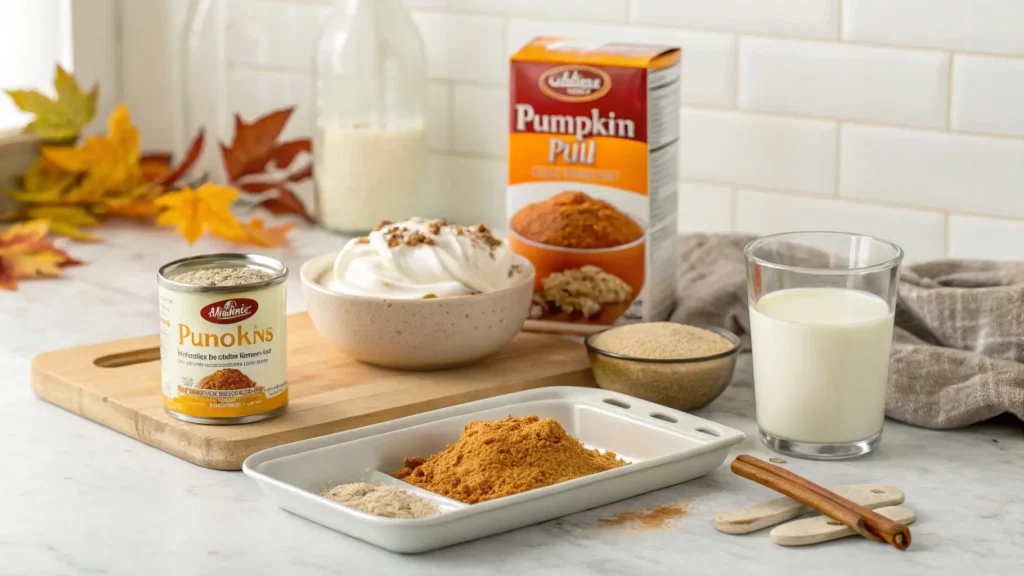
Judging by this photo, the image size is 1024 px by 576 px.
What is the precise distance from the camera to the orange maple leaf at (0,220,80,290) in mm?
1659

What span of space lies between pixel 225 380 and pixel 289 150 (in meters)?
0.88

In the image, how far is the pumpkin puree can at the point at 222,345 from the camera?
3.52 feet

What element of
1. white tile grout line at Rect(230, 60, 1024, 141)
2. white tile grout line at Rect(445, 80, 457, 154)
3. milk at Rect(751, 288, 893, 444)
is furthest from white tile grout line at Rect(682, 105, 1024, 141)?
milk at Rect(751, 288, 893, 444)

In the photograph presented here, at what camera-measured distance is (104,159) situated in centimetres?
190

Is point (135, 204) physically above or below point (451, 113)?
below

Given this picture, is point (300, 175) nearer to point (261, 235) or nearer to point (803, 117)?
point (261, 235)

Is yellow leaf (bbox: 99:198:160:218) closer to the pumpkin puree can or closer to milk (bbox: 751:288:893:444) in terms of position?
the pumpkin puree can

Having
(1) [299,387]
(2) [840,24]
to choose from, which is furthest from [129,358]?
(2) [840,24]

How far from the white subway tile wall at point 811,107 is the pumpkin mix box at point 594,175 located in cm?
25

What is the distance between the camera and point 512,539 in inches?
37.1

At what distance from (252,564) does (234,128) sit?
1.27 m

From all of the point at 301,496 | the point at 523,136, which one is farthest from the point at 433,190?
the point at 301,496

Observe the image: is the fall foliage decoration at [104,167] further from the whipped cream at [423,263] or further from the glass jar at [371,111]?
the whipped cream at [423,263]

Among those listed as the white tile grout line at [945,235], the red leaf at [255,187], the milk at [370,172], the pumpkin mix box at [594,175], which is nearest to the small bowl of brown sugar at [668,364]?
the pumpkin mix box at [594,175]
